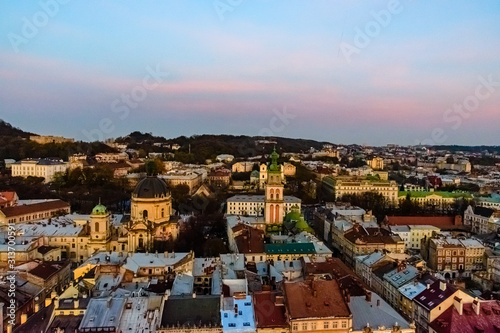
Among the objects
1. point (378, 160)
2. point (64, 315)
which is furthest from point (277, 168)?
point (378, 160)

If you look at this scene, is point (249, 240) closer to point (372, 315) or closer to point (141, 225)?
point (141, 225)

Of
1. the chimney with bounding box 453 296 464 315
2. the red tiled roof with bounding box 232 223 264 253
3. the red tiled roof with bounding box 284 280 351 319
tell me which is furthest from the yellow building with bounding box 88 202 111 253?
the chimney with bounding box 453 296 464 315

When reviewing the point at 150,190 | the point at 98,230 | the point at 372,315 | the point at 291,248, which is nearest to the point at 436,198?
the point at 291,248

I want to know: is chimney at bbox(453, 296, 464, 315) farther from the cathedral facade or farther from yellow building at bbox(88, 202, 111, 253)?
yellow building at bbox(88, 202, 111, 253)

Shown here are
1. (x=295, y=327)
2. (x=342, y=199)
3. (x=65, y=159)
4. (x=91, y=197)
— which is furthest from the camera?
(x=65, y=159)

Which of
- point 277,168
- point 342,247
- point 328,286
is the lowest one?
point 342,247

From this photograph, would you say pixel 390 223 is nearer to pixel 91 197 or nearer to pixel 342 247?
pixel 342 247
